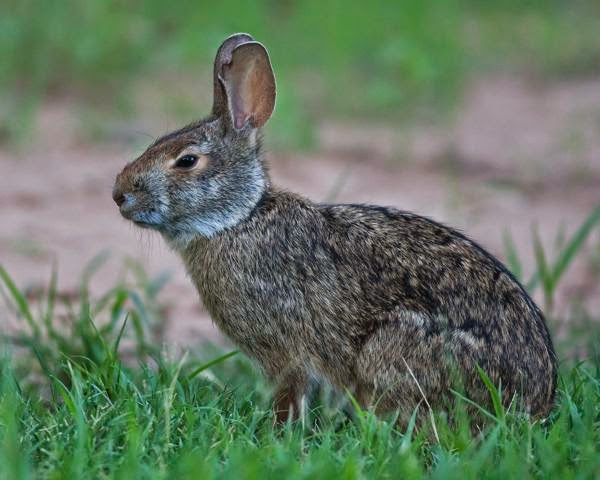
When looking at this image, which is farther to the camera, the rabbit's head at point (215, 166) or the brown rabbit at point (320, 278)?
the rabbit's head at point (215, 166)

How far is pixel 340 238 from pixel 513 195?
3802mm

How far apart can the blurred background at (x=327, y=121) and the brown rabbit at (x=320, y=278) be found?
1.30m

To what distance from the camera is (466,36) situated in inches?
482

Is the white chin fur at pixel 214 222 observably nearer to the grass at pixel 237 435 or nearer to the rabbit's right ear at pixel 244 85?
the rabbit's right ear at pixel 244 85

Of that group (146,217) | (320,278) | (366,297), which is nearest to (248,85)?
(146,217)

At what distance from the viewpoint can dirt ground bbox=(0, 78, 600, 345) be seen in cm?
635

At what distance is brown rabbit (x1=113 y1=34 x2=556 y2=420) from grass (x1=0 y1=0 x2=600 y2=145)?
4.13 meters

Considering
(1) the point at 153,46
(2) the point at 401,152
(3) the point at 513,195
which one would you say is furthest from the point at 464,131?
(1) the point at 153,46

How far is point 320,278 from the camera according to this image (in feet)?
13.5

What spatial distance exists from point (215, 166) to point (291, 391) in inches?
34.7

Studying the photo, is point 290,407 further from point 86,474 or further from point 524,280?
point 524,280

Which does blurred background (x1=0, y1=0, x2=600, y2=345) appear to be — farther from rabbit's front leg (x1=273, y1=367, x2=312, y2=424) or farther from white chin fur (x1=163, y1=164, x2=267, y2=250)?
rabbit's front leg (x1=273, y1=367, x2=312, y2=424)

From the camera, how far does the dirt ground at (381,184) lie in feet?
20.8

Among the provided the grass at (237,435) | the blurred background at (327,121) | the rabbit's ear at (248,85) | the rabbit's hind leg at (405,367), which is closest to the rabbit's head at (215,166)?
the rabbit's ear at (248,85)
